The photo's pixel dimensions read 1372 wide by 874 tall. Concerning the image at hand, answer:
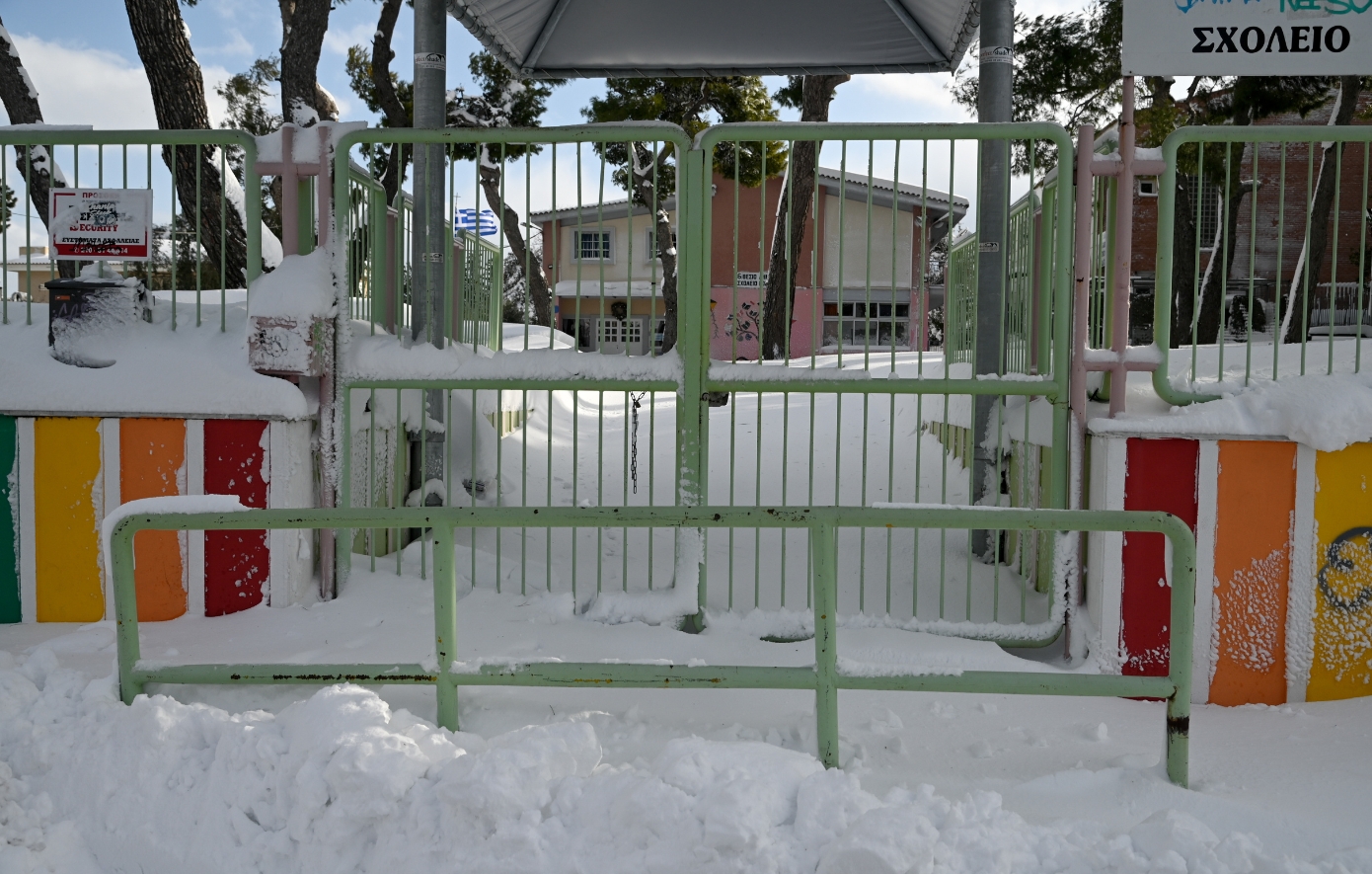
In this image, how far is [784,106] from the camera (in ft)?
59.8

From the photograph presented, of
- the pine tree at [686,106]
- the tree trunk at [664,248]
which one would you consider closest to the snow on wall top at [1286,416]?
the tree trunk at [664,248]

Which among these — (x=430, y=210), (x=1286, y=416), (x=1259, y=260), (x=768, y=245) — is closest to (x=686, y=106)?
(x=768, y=245)

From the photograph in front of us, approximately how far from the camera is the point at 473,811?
2.50 metres

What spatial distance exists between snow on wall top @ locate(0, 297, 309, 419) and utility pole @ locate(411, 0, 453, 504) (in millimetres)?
804

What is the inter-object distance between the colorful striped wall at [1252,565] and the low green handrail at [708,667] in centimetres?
99

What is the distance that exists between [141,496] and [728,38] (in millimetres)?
5488

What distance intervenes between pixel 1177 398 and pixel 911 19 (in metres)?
4.51

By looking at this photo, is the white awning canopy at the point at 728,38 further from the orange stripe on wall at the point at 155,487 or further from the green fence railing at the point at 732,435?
the orange stripe on wall at the point at 155,487

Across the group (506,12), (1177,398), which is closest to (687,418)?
(1177,398)

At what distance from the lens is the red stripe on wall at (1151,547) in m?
3.75

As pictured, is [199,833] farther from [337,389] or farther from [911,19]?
[911,19]

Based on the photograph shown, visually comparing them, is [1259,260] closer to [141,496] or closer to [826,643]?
[826,643]

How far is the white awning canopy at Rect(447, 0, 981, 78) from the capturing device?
23.6ft

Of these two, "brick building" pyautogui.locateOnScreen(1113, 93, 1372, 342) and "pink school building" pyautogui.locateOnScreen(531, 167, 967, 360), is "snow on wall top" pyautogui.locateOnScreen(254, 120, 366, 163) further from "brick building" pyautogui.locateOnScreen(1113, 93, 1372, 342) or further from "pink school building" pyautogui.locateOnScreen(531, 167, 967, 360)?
"brick building" pyautogui.locateOnScreen(1113, 93, 1372, 342)
